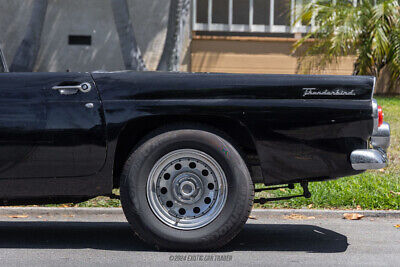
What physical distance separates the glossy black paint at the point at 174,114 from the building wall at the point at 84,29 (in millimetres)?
14296

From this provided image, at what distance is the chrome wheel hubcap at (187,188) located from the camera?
17.7 feet

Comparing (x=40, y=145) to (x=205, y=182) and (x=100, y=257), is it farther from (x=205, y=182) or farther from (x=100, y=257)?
(x=205, y=182)

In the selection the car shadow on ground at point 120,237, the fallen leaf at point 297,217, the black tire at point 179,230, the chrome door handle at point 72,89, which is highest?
the chrome door handle at point 72,89

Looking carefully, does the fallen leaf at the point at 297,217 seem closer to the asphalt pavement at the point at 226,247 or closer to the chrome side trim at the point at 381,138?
the asphalt pavement at the point at 226,247

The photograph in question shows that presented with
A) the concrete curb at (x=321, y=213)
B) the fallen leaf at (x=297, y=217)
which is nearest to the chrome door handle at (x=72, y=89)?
the concrete curb at (x=321, y=213)

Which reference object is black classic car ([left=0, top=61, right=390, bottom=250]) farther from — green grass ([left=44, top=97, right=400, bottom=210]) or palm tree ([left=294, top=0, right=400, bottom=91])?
palm tree ([left=294, top=0, right=400, bottom=91])

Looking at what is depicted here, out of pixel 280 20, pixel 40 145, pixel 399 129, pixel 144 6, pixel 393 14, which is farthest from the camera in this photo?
pixel 280 20

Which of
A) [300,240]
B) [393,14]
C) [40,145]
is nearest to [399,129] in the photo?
[393,14]

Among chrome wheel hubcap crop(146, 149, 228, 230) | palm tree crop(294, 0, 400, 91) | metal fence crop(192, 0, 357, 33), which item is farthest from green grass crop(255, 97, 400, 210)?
metal fence crop(192, 0, 357, 33)

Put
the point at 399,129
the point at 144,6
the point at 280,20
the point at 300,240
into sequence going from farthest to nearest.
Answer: the point at 280,20 < the point at 144,6 < the point at 399,129 < the point at 300,240

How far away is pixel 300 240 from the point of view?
20.2 feet

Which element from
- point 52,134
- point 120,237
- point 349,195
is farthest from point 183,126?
point 349,195

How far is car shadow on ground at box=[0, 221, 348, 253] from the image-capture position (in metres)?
5.79

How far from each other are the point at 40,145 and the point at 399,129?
29.1ft
